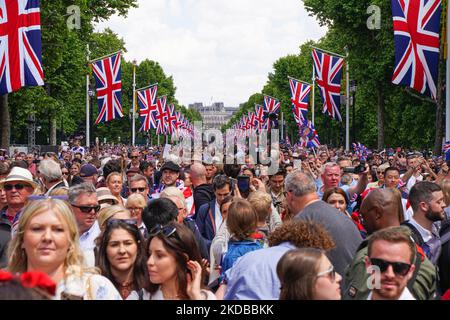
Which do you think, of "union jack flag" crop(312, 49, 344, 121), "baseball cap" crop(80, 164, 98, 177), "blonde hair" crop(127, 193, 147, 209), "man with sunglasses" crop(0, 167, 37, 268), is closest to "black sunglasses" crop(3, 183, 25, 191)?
"man with sunglasses" crop(0, 167, 37, 268)

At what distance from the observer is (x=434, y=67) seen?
17.2m

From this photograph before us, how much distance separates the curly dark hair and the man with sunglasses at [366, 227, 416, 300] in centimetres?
41

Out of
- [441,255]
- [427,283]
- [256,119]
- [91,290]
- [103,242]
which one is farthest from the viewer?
[256,119]

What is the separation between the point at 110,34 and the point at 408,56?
2210 inches

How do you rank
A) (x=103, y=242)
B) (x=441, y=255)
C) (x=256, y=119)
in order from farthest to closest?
(x=256, y=119)
(x=441, y=255)
(x=103, y=242)

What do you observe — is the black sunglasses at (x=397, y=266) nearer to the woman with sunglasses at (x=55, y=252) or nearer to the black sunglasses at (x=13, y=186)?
the woman with sunglasses at (x=55, y=252)

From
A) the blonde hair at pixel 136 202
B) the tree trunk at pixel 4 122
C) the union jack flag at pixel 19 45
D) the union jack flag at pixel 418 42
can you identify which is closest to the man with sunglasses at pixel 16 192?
the blonde hair at pixel 136 202

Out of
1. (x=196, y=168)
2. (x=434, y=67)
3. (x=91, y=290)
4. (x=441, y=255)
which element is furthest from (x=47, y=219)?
(x=434, y=67)

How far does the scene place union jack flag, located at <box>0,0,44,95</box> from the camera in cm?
1453

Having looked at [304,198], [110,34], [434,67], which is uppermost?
[110,34]

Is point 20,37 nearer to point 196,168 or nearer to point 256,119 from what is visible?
point 196,168

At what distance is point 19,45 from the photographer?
48.1 feet

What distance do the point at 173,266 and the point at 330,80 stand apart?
25.8 meters

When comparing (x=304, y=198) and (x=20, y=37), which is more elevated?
(x=20, y=37)
